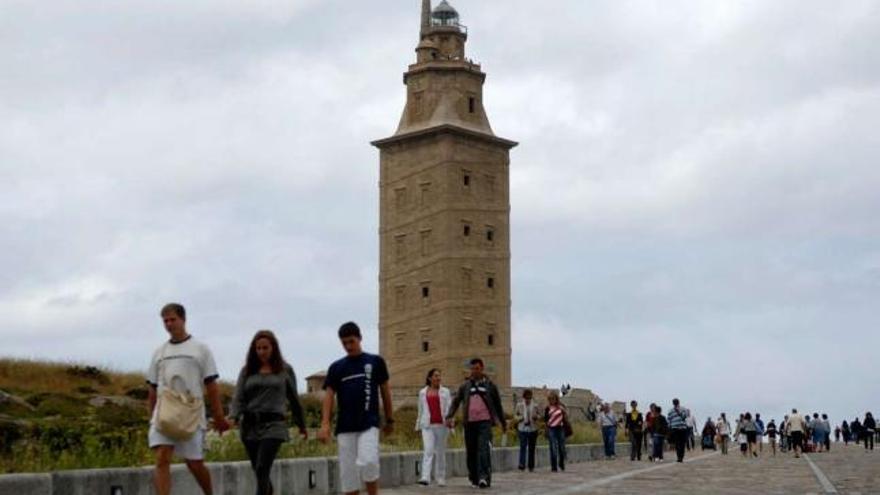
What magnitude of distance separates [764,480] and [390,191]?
63.7 meters

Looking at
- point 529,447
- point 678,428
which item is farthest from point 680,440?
point 529,447

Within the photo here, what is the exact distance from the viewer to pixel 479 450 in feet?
62.2

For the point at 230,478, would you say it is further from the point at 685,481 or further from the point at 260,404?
the point at 685,481

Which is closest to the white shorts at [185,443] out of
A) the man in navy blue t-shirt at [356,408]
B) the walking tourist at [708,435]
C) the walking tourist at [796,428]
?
the man in navy blue t-shirt at [356,408]

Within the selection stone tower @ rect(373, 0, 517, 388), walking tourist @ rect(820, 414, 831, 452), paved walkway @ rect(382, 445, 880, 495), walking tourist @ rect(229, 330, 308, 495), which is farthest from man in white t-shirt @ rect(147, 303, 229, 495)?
stone tower @ rect(373, 0, 517, 388)

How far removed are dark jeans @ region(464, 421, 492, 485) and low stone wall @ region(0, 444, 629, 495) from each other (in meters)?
0.99

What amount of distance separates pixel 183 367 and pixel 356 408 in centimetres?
136

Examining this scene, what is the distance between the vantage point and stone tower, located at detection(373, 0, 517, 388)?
262 feet

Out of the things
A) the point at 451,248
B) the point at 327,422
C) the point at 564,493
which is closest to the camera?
the point at 327,422

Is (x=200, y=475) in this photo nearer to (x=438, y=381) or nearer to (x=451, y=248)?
(x=438, y=381)

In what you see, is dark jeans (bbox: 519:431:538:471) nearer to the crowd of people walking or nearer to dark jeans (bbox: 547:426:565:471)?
dark jeans (bbox: 547:426:565:471)

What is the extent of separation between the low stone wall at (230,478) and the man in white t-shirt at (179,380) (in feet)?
3.45

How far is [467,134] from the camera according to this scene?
81938 mm

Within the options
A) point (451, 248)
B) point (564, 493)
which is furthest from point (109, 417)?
point (451, 248)
